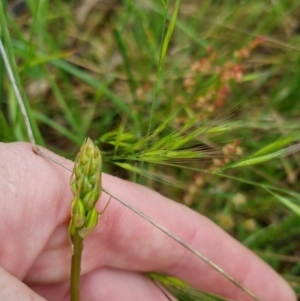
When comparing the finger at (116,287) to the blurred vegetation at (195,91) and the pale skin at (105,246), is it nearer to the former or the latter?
the pale skin at (105,246)

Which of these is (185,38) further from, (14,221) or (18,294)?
(18,294)

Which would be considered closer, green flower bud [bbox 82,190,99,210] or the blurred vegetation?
green flower bud [bbox 82,190,99,210]

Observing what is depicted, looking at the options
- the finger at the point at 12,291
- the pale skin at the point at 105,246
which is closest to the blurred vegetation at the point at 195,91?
the pale skin at the point at 105,246

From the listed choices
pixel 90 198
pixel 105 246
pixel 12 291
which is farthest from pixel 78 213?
pixel 105 246

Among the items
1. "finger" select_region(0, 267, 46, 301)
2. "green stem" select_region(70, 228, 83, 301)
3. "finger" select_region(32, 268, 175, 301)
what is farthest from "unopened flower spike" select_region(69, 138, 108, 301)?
"finger" select_region(32, 268, 175, 301)

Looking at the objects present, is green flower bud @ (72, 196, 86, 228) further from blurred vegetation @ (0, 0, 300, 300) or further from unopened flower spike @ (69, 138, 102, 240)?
blurred vegetation @ (0, 0, 300, 300)
